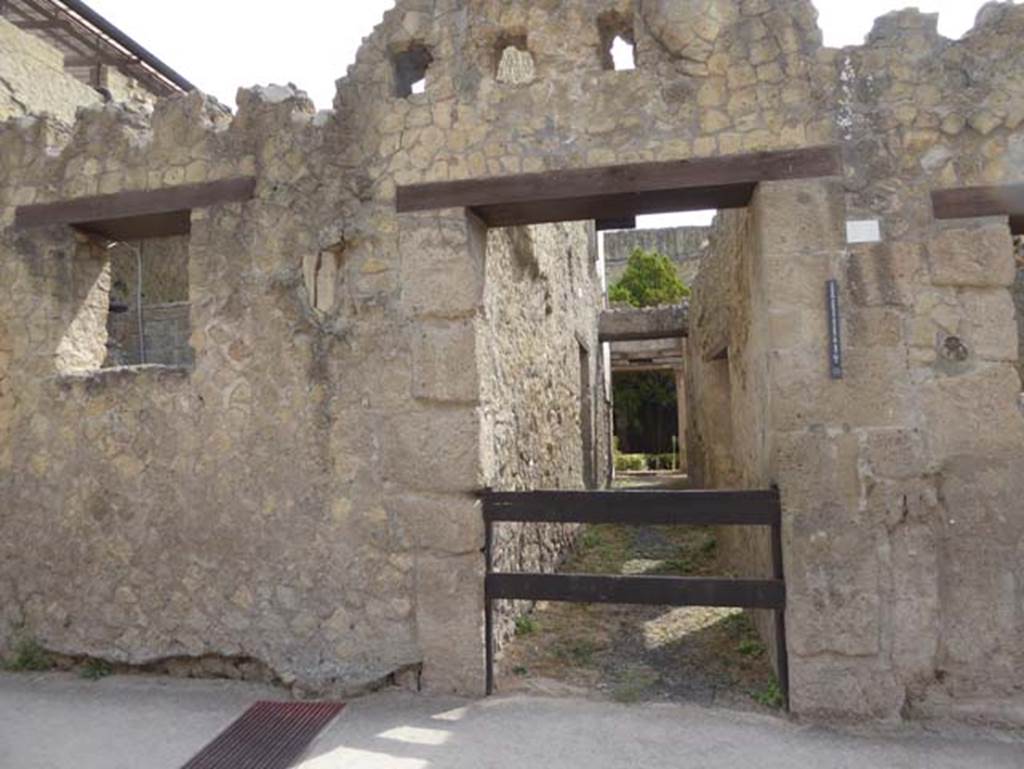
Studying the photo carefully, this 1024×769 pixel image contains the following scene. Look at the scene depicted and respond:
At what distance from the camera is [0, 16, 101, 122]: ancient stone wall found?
6809 mm

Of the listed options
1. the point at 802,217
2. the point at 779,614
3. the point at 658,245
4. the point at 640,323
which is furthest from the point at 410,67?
the point at 658,245

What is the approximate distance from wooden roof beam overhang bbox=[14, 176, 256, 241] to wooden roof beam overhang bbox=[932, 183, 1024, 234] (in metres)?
3.33

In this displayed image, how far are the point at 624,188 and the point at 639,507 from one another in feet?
4.94

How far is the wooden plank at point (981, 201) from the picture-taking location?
10.6ft

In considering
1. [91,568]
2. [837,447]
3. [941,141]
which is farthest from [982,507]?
[91,568]

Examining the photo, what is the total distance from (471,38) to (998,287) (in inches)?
107

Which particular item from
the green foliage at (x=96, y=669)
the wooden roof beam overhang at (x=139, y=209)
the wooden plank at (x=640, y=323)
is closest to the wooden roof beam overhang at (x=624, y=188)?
the wooden roof beam overhang at (x=139, y=209)

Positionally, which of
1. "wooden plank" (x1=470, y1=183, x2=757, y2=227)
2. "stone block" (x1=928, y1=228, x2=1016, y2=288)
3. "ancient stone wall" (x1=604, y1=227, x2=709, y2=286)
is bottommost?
"stone block" (x1=928, y1=228, x2=1016, y2=288)

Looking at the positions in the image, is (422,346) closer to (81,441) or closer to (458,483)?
(458,483)

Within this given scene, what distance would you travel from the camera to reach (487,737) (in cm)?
309

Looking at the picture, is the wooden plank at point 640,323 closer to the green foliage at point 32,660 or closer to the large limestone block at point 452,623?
Result: the large limestone block at point 452,623

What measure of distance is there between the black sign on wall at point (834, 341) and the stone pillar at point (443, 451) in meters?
1.62

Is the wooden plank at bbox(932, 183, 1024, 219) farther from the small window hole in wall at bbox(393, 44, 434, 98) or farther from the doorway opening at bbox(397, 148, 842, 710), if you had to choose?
the small window hole in wall at bbox(393, 44, 434, 98)

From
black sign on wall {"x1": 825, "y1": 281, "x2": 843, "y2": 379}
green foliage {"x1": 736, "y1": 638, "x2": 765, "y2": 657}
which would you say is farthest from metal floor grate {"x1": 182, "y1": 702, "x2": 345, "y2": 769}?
black sign on wall {"x1": 825, "y1": 281, "x2": 843, "y2": 379}
